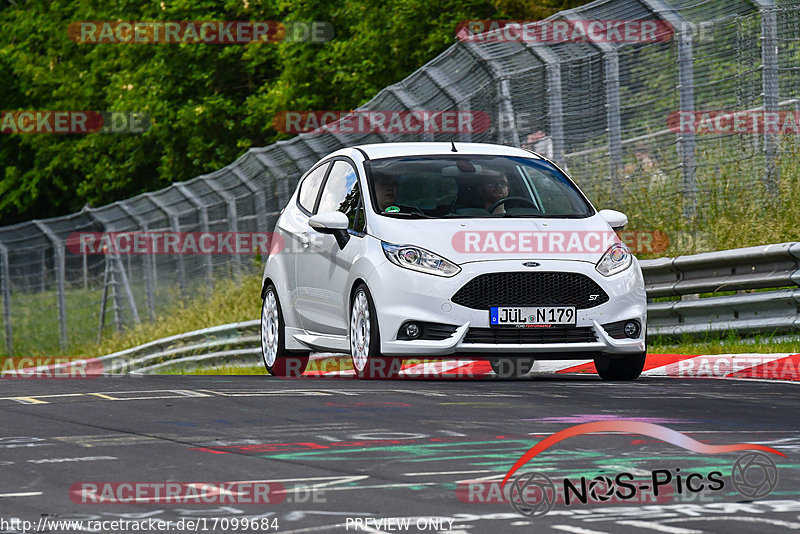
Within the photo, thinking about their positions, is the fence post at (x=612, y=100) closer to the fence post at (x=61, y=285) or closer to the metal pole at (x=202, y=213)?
the metal pole at (x=202, y=213)

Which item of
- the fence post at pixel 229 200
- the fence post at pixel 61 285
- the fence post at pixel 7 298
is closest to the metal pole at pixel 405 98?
the fence post at pixel 229 200

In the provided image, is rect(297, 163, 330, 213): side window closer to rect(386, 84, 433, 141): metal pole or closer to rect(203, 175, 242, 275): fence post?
rect(386, 84, 433, 141): metal pole

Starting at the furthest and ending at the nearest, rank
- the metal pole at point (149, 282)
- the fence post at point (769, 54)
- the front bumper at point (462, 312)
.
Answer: the metal pole at point (149, 282) → the fence post at point (769, 54) → the front bumper at point (462, 312)

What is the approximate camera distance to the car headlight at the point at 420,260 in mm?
11070

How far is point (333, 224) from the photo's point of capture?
1191cm

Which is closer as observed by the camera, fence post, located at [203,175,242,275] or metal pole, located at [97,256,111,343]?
fence post, located at [203,175,242,275]

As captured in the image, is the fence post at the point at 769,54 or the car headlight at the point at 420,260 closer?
the car headlight at the point at 420,260

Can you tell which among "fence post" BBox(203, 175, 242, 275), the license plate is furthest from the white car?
"fence post" BBox(203, 175, 242, 275)

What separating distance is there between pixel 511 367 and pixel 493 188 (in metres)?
2.33

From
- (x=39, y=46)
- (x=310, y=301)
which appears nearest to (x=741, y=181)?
(x=310, y=301)

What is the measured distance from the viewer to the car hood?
11.2 metres

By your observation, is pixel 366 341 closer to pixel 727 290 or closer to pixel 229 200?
pixel 727 290

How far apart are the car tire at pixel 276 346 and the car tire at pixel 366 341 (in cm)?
169

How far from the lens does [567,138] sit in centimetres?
1736
